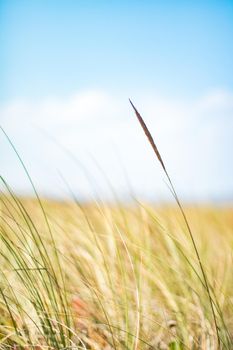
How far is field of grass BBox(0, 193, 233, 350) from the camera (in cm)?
112

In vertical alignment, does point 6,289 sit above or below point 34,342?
above

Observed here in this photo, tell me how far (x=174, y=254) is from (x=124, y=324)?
1.95 feet

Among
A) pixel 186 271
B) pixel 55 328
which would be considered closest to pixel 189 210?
pixel 186 271

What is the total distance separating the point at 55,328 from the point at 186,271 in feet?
1.88

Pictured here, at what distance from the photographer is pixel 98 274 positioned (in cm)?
161

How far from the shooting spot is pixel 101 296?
4.63 ft

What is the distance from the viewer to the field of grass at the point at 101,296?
112cm

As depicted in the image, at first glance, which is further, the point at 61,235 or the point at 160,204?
the point at 160,204

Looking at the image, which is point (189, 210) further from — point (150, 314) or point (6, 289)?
point (6, 289)

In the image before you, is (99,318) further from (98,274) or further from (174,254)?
(174,254)

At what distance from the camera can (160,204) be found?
2.63 metres

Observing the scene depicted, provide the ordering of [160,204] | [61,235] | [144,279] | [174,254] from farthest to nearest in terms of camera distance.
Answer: [160,204]
[61,235]
[174,254]
[144,279]

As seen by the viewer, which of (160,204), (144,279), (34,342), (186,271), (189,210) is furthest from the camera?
(189,210)

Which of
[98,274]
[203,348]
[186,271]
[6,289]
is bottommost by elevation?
[203,348]
